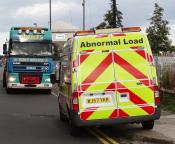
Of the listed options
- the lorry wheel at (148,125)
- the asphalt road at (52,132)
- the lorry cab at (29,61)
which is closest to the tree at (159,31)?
the lorry cab at (29,61)

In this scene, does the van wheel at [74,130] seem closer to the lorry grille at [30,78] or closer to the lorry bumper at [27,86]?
the lorry bumper at [27,86]

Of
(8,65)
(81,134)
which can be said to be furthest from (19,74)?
(81,134)

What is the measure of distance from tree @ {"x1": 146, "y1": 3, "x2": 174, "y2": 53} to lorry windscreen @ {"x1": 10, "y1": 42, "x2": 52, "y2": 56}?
2410 cm

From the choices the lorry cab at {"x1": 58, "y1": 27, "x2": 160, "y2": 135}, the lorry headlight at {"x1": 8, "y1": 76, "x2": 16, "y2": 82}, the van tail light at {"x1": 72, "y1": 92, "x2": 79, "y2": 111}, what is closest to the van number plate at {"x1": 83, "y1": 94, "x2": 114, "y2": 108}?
the lorry cab at {"x1": 58, "y1": 27, "x2": 160, "y2": 135}

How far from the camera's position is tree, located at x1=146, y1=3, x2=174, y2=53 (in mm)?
50562

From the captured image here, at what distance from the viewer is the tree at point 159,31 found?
5056 cm

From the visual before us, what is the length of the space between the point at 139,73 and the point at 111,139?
158 cm

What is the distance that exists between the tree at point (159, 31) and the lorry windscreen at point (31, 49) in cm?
2410

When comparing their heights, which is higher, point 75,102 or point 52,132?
point 75,102

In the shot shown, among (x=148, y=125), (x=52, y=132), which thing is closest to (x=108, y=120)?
(x=148, y=125)

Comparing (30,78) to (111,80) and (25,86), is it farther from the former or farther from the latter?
(111,80)

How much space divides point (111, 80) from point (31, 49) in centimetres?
1590

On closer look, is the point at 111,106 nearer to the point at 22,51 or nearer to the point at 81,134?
the point at 81,134

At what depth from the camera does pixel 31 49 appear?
27547mm
